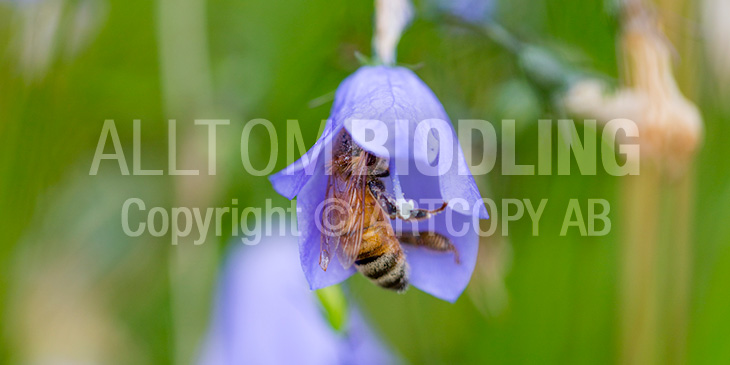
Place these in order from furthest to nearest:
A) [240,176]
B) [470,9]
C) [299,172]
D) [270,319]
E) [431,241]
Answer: [240,176] → [270,319] → [470,9] → [431,241] → [299,172]

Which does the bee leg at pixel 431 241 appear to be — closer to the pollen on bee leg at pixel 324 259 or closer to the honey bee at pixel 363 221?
the honey bee at pixel 363 221

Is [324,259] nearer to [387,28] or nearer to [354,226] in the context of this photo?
[354,226]

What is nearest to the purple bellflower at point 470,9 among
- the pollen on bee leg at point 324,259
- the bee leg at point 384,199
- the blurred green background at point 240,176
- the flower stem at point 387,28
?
the blurred green background at point 240,176

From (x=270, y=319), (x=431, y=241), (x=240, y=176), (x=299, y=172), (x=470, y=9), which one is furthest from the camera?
(x=240, y=176)

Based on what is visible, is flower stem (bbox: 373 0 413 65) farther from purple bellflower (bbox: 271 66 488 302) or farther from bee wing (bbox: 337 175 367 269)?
bee wing (bbox: 337 175 367 269)

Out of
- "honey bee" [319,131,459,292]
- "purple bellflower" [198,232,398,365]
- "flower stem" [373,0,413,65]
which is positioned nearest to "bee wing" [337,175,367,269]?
"honey bee" [319,131,459,292]

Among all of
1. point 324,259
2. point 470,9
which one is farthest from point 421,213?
point 470,9
